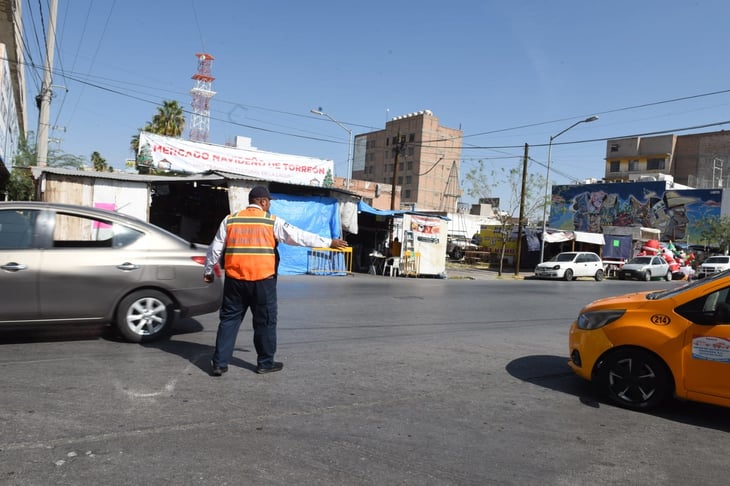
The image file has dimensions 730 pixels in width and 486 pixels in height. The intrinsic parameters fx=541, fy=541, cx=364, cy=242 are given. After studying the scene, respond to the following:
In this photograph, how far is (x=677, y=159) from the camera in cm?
7144

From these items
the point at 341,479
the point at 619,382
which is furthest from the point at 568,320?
the point at 341,479

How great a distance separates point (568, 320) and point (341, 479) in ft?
30.2

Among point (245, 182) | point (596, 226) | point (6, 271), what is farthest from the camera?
point (596, 226)

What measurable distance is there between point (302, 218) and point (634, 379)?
52.5 feet

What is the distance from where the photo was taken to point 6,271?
5594mm

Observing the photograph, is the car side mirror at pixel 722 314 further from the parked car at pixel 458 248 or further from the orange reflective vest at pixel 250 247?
the parked car at pixel 458 248

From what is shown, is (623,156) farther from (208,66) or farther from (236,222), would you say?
(236,222)

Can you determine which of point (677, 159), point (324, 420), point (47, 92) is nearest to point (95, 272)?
point (324, 420)

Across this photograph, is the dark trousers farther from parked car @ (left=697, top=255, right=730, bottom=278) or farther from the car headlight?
parked car @ (left=697, top=255, right=730, bottom=278)

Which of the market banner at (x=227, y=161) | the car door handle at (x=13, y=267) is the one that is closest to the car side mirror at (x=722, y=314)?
the car door handle at (x=13, y=267)

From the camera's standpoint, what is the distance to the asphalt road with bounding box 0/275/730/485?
10.9 ft

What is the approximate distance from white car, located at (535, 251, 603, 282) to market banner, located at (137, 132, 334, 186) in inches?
513

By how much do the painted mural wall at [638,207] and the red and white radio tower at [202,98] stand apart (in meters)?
38.9

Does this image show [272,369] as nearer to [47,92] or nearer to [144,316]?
[144,316]
